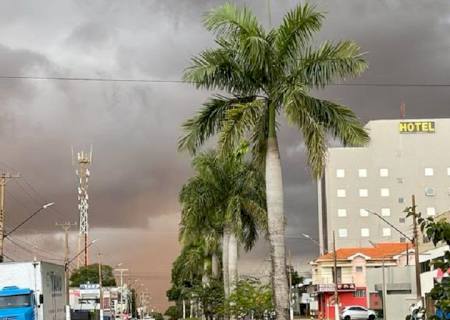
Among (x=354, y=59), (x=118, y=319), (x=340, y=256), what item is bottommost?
(x=118, y=319)

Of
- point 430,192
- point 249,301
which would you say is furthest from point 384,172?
point 249,301

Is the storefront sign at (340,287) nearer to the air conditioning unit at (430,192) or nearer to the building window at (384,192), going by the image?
the building window at (384,192)

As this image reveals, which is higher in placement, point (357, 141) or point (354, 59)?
point (354, 59)

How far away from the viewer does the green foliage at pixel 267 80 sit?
878 inches

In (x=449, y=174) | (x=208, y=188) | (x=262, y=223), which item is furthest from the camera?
(x=449, y=174)

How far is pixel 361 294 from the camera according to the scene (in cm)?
10919

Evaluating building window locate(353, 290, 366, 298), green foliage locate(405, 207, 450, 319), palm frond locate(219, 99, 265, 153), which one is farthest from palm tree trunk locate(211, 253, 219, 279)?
green foliage locate(405, 207, 450, 319)

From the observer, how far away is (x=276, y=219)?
2256 centimetres

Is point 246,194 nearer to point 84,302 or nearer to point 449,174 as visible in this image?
point 84,302

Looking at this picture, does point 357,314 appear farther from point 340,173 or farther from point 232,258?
point 340,173

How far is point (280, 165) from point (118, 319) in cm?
12717

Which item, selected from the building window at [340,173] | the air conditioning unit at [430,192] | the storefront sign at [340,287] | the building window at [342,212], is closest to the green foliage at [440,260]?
the storefront sign at [340,287]

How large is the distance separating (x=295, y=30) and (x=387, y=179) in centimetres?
13716

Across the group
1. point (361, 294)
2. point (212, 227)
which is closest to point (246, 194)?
point (212, 227)
